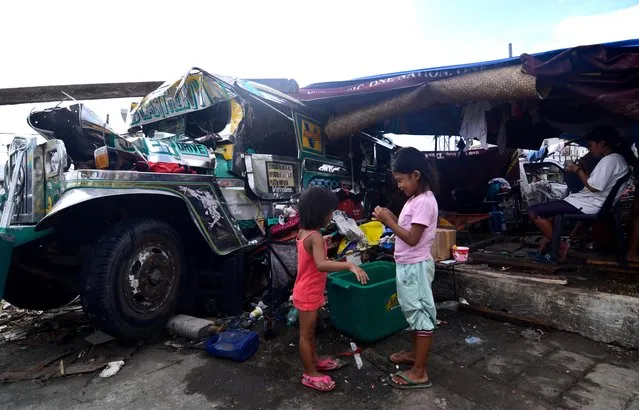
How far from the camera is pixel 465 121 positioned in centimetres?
507

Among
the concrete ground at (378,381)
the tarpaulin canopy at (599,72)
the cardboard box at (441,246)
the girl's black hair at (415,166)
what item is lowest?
the concrete ground at (378,381)

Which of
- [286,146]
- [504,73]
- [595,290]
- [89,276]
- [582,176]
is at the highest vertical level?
[504,73]

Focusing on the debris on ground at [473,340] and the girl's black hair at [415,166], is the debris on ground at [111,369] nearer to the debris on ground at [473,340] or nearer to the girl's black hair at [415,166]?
the girl's black hair at [415,166]

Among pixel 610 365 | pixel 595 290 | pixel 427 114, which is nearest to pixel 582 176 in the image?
pixel 595 290

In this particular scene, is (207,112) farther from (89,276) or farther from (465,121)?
(465,121)

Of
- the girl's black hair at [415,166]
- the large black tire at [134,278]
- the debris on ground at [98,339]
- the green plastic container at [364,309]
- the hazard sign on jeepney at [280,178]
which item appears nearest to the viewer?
the girl's black hair at [415,166]

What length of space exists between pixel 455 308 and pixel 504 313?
45 centimetres

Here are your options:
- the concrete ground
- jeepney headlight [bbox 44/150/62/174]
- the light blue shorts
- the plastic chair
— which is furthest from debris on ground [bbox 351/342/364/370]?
jeepney headlight [bbox 44/150/62/174]

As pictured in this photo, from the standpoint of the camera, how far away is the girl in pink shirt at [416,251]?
2.27 meters

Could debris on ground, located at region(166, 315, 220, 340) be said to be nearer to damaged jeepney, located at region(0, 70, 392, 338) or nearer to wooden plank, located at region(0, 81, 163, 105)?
damaged jeepney, located at region(0, 70, 392, 338)

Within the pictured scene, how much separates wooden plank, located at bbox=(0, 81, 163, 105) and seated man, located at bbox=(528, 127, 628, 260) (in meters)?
6.33

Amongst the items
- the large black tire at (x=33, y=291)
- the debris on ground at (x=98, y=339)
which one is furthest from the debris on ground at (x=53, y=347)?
the large black tire at (x=33, y=291)

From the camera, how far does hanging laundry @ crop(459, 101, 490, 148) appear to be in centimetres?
484

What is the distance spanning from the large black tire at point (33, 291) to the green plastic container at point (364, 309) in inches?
117
